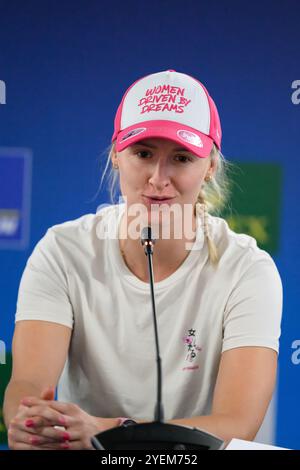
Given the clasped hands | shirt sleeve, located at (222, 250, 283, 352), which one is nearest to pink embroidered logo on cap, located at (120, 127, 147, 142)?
shirt sleeve, located at (222, 250, 283, 352)

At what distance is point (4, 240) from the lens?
214cm

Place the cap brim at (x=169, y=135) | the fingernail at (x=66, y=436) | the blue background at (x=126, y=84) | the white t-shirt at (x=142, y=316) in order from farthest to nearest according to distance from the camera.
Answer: the blue background at (x=126, y=84), the white t-shirt at (x=142, y=316), the cap brim at (x=169, y=135), the fingernail at (x=66, y=436)

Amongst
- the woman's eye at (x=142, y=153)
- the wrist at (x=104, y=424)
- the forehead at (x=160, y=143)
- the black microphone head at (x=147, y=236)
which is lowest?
the wrist at (x=104, y=424)

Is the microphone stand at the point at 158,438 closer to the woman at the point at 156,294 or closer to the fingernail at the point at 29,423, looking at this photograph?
the fingernail at the point at 29,423

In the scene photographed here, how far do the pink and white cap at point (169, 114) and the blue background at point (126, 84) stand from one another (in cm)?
75

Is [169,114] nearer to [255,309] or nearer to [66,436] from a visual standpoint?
[255,309]

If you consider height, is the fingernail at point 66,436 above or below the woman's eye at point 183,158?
below

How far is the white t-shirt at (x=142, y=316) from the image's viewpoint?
1.38m

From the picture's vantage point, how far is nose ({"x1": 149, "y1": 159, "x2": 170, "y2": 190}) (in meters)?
1.31

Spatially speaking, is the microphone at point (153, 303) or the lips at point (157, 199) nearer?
the microphone at point (153, 303)

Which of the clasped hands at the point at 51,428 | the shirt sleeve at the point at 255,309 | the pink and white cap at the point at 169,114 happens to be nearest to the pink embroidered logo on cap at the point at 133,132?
the pink and white cap at the point at 169,114

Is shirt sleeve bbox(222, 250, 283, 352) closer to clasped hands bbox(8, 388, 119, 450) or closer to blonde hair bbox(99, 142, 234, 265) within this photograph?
blonde hair bbox(99, 142, 234, 265)

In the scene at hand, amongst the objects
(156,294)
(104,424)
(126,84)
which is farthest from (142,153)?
(126,84)

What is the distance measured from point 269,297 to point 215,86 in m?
0.93
